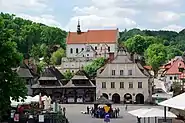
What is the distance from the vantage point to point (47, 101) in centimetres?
3853

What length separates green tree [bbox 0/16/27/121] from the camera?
85.8 ft

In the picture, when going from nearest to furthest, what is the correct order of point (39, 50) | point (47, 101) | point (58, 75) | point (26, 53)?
point (47, 101) → point (58, 75) → point (39, 50) → point (26, 53)

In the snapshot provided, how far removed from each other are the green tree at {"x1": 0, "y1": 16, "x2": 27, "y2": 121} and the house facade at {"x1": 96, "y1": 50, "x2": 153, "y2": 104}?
150ft

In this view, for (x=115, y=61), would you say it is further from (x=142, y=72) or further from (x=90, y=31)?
(x=90, y=31)

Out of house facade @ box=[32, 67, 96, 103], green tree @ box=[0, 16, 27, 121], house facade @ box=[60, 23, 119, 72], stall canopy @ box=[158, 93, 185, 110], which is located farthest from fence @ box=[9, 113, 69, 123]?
house facade @ box=[60, 23, 119, 72]

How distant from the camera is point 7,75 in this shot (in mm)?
26625

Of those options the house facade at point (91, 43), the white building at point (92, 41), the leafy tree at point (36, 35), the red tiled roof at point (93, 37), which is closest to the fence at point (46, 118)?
the house facade at point (91, 43)

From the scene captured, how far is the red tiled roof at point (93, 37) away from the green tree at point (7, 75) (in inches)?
3802

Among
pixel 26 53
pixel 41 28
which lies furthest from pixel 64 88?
pixel 41 28

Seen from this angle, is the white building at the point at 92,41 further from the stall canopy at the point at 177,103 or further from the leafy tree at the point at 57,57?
the stall canopy at the point at 177,103

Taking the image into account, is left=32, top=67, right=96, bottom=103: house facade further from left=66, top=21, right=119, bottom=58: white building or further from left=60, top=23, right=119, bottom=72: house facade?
left=66, top=21, right=119, bottom=58: white building

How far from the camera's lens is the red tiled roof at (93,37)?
407 feet

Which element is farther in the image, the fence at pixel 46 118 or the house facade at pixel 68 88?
the house facade at pixel 68 88

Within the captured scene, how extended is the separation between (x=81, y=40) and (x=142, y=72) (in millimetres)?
54313
